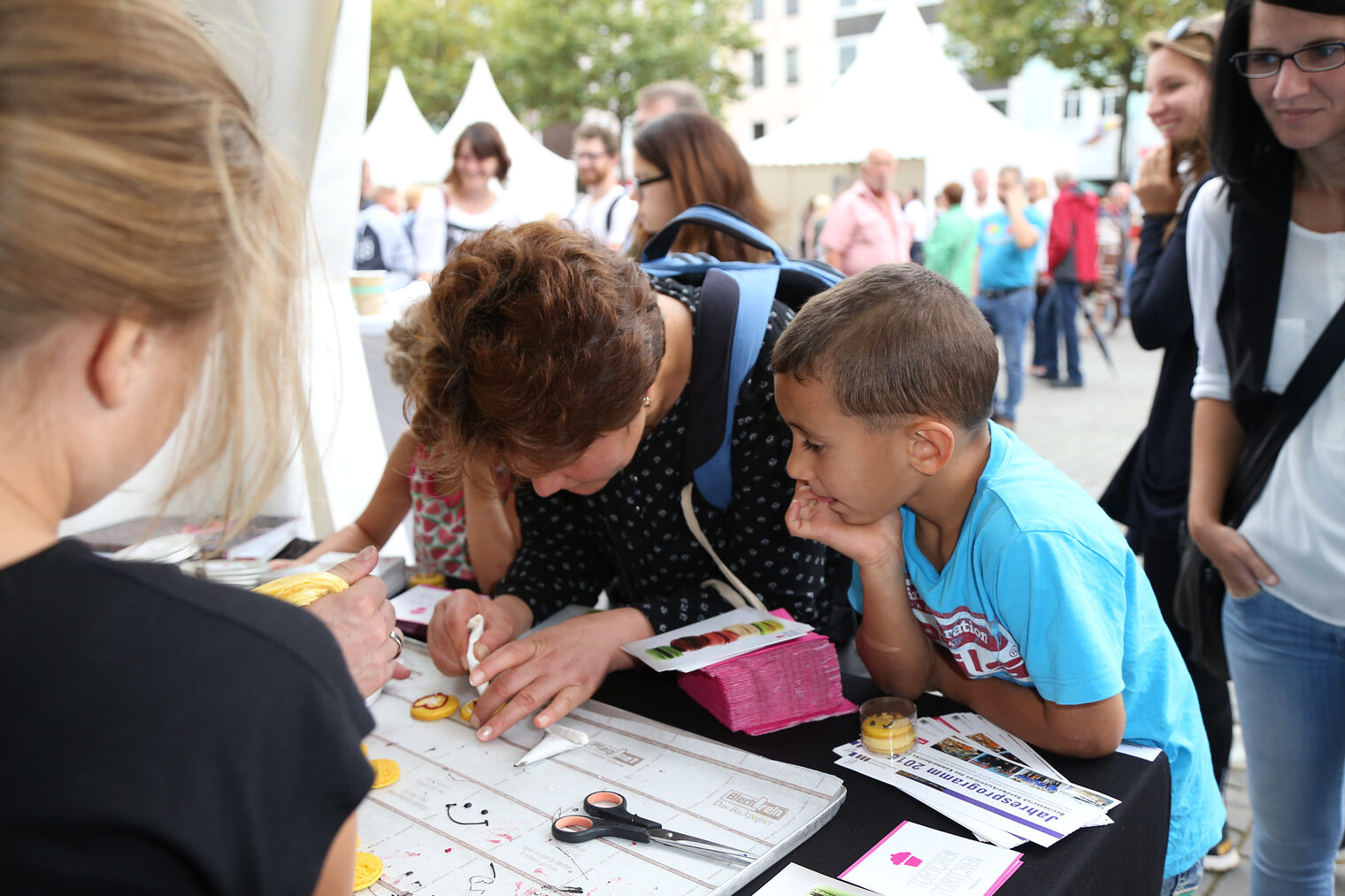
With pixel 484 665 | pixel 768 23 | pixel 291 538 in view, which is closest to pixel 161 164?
pixel 484 665

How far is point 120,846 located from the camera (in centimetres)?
58

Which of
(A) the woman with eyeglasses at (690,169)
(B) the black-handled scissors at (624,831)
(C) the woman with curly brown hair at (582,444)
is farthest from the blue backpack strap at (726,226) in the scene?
(A) the woman with eyeglasses at (690,169)

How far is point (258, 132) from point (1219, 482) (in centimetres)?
174

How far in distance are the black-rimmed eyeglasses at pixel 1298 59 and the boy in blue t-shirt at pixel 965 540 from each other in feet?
2.36

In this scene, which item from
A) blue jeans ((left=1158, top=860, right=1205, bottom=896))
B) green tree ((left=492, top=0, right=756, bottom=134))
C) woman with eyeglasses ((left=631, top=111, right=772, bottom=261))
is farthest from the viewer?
green tree ((left=492, top=0, right=756, bottom=134))

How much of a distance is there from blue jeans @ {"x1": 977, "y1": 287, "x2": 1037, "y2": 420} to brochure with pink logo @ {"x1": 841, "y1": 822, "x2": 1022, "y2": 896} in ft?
20.3

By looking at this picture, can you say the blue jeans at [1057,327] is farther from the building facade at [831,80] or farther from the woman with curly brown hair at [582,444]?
the building facade at [831,80]

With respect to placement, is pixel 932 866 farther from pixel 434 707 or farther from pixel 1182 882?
pixel 434 707

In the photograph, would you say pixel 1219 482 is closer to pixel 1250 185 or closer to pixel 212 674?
pixel 1250 185

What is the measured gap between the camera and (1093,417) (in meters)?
7.39

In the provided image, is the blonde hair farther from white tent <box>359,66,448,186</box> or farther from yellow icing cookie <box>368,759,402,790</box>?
white tent <box>359,66,448,186</box>

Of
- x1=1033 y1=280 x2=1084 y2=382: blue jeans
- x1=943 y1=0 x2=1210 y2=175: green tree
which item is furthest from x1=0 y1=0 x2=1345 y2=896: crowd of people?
x1=943 y1=0 x2=1210 y2=175: green tree

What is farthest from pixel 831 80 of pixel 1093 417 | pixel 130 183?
pixel 130 183

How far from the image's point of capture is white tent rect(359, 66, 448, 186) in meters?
13.8
